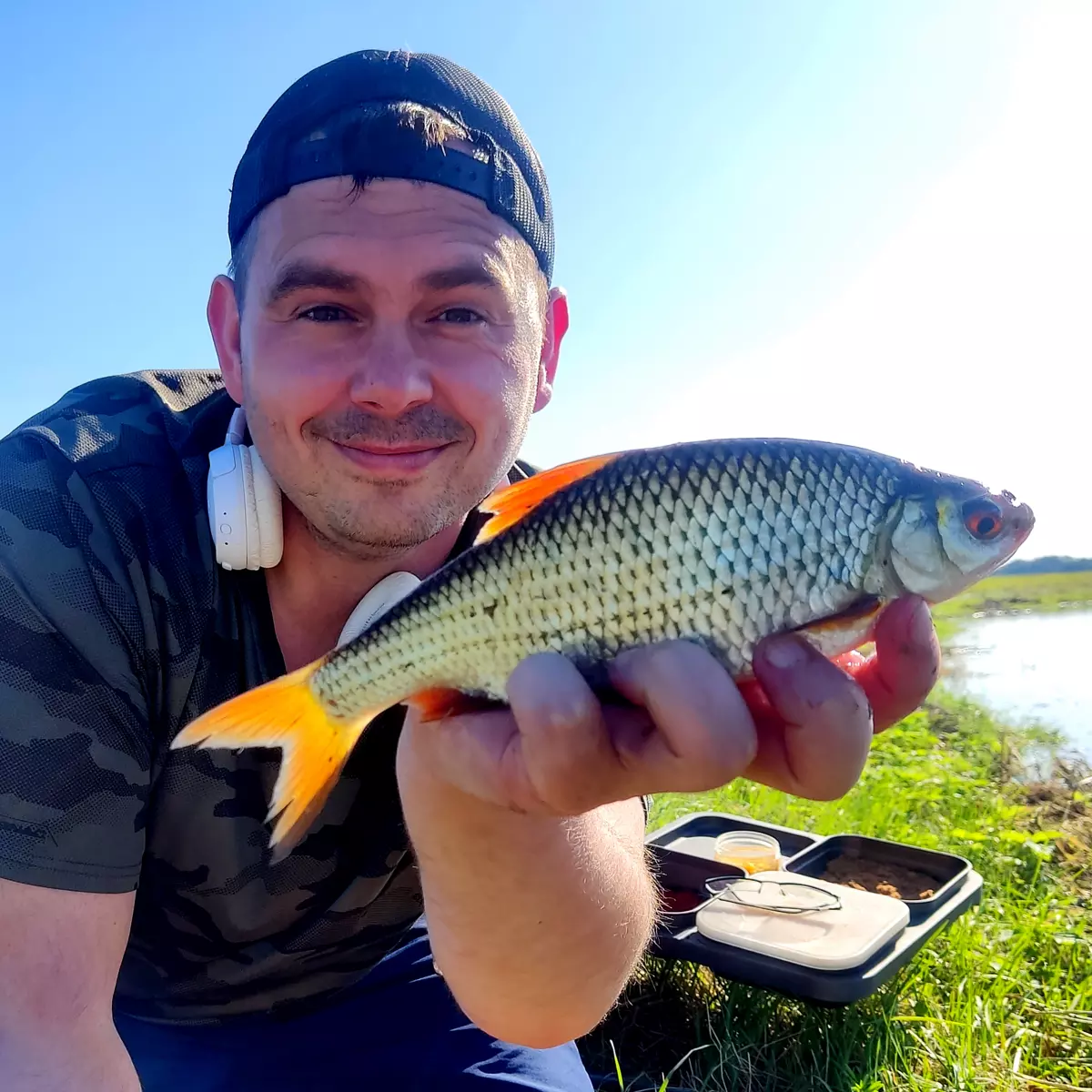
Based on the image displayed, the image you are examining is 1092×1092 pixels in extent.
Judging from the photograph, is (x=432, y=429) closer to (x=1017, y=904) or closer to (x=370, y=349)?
(x=370, y=349)

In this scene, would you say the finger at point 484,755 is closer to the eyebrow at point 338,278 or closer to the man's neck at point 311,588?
the man's neck at point 311,588

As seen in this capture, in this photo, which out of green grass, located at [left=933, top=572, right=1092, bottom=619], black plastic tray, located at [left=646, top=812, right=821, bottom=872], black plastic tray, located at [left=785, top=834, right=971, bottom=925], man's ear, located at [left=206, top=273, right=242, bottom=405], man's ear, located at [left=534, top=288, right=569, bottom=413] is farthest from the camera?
green grass, located at [left=933, top=572, right=1092, bottom=619]

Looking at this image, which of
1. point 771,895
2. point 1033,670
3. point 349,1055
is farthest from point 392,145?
point 1033,670

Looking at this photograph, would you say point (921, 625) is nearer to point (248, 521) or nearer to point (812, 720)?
point (812, 720)

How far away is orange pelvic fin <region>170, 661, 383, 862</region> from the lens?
54.1 inches

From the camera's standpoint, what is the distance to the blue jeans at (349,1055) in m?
1.95

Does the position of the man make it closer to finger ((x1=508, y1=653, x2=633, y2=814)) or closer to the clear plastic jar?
finger ((x1=508, y1=653, x2=633, y2=814))

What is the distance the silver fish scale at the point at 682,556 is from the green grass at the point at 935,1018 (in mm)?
1382

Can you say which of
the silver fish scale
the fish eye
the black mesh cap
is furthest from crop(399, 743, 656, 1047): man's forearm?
the black mesh cap

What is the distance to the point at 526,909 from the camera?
1586mm

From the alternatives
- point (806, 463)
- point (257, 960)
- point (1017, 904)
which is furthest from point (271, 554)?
point (1017, 904)

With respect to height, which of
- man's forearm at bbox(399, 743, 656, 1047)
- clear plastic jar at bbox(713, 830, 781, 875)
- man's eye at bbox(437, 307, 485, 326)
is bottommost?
clear plastic jar at bbox(713, 830, 781, 875)

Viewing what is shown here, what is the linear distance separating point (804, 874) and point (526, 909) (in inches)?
65.2

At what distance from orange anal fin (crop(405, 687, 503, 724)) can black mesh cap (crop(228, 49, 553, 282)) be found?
3.92ft
